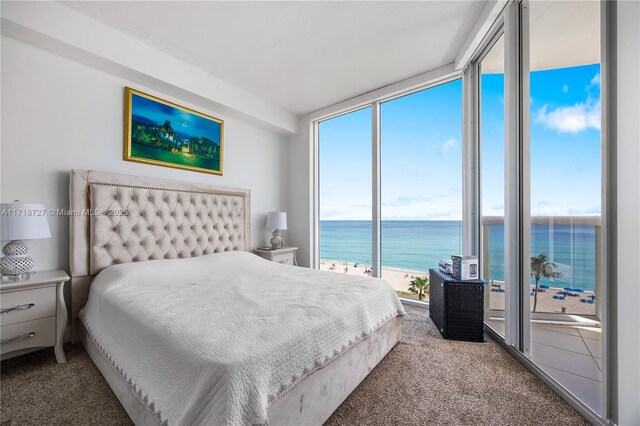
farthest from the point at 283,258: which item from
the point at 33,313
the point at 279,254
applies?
the point at 33,313

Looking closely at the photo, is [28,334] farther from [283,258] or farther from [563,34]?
[563,34]

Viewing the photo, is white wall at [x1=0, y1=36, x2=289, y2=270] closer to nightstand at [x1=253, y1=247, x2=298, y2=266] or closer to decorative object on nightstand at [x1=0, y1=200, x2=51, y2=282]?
decorative object on nightstand at [x1=0, y1=200, x2=51, y2=282]

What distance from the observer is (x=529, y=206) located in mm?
1754

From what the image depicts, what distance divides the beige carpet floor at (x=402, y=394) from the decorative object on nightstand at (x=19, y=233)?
2.13 ft

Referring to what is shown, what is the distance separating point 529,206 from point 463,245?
97 cm

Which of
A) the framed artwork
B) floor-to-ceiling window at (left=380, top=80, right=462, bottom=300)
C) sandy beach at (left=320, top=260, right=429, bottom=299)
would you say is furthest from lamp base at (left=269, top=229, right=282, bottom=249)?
floor-to-ceiling window at (left=380, top=80, right=462, bottom=300)

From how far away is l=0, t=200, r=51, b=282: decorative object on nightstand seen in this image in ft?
5.35

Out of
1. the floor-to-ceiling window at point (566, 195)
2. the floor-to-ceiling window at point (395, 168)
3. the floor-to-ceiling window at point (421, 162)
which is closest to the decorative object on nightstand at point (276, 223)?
the floor-to-ceiling window at point (395, 168)

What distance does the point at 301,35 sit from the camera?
226cm

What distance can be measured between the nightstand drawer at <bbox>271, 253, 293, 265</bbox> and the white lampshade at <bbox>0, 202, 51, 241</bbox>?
2.11 m

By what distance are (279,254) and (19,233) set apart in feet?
7.60

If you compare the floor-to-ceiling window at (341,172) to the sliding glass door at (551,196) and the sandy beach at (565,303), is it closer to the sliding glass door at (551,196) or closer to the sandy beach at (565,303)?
the sliding glass door at (551,196)

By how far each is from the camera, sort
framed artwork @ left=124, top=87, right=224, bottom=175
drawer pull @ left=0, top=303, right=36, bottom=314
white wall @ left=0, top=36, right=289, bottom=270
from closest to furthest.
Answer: drawer pull @ left=0, top=303, right=36, bottom=314, white wall @ left=0, top=36, right=289, bottom=270, framed artwork @ left=124, top=87, right=224, bottom=175

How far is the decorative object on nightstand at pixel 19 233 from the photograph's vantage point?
64.2 inches
